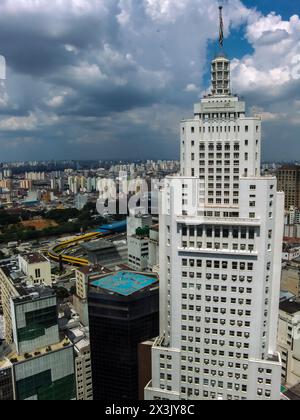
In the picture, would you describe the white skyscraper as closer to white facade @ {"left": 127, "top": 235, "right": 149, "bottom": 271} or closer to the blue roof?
the blue roof

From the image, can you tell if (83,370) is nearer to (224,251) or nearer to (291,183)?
(224,251)

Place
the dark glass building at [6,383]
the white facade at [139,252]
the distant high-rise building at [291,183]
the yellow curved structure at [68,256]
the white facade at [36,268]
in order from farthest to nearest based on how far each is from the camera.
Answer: the distant high-rise building at [291,183]
the yellow curved structure at [68,256]
the white facade at [139,252]
the white facade at [36,268]
the dark glass building at [6,383]

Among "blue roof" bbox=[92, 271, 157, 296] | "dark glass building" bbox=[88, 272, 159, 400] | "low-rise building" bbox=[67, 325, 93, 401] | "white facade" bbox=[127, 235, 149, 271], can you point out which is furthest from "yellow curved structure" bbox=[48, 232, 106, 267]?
"dark glass building" bbox=[88, 272, 159, 400]

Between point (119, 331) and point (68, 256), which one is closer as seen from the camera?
point (119, 331)

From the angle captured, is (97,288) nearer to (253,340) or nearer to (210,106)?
(253,340)

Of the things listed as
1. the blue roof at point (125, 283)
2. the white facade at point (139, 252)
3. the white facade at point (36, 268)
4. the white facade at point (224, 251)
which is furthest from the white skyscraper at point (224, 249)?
the white facade at point (139, 252)

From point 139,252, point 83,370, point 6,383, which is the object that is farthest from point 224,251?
point 139,252

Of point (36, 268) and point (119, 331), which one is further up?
point (36, 268)

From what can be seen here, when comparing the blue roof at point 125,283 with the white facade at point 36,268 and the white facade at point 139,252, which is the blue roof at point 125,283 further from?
the white facade at point 139,252
